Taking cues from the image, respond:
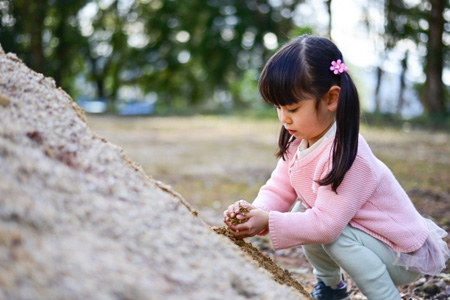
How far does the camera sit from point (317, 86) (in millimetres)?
2051

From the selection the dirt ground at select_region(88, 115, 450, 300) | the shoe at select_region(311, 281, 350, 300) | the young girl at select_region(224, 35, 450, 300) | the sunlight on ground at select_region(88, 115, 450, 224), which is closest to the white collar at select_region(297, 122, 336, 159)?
the young girl at select_region(224, 35, 450, 300)

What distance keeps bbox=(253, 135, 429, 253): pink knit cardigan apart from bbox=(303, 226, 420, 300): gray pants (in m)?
0.04

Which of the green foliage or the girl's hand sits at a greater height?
the girl's hand

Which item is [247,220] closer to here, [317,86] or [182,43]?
[317,86]

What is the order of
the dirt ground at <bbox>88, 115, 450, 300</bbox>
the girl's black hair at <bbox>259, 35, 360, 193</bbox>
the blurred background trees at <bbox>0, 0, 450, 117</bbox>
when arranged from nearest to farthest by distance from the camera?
the girl's black hair at <bbox>259, 35, 360, 193</bbox>
the dirt ground at <bbox>88, 115, 450, 300</bbox>
the blurred background trees at <bbox>0, 0, 450, 117</bbox>

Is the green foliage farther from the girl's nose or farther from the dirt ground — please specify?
the girl's nose

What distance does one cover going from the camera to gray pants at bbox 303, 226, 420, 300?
207cm

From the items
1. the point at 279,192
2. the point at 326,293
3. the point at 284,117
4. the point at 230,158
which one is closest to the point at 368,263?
the point at 326,293

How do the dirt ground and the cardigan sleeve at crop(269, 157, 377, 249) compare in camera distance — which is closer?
the cardigan sleeve at crop(269, 157, 377, 249)

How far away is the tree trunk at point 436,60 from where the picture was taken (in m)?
12.6

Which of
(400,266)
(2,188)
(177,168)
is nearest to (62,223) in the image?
(2,188)

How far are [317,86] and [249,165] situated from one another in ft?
15.7

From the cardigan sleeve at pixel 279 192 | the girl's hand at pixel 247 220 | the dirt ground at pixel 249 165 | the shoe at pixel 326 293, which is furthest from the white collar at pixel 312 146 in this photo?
the dirt ground at pixel 249 165

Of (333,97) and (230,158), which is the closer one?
(333,97)
